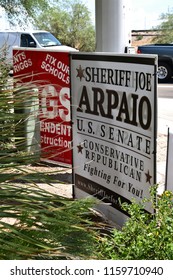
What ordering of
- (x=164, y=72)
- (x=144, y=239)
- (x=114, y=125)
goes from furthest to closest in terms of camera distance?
1. (x=164, y=72)
2. (x=114, y=125)
3. (x=144, y=239)

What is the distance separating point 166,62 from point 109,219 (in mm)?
17804

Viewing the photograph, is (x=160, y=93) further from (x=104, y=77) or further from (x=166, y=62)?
(x=104, y=77)

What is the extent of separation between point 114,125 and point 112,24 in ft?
7.35

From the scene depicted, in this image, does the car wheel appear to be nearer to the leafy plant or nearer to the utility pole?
the utility pole

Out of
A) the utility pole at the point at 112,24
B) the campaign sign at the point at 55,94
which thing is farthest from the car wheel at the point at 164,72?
the utility pole at the point at 112,24

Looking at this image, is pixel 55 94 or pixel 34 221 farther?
pixel 55 94

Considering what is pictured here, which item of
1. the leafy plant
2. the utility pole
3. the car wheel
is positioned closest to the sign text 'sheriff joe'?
the leafy plant

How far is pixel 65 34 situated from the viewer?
127ft

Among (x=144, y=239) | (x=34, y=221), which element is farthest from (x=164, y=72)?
(x=34, y=221)

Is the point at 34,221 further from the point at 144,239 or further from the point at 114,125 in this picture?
the point at 114,125

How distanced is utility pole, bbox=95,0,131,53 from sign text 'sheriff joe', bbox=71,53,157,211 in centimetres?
136

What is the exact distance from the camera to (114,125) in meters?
5.23
